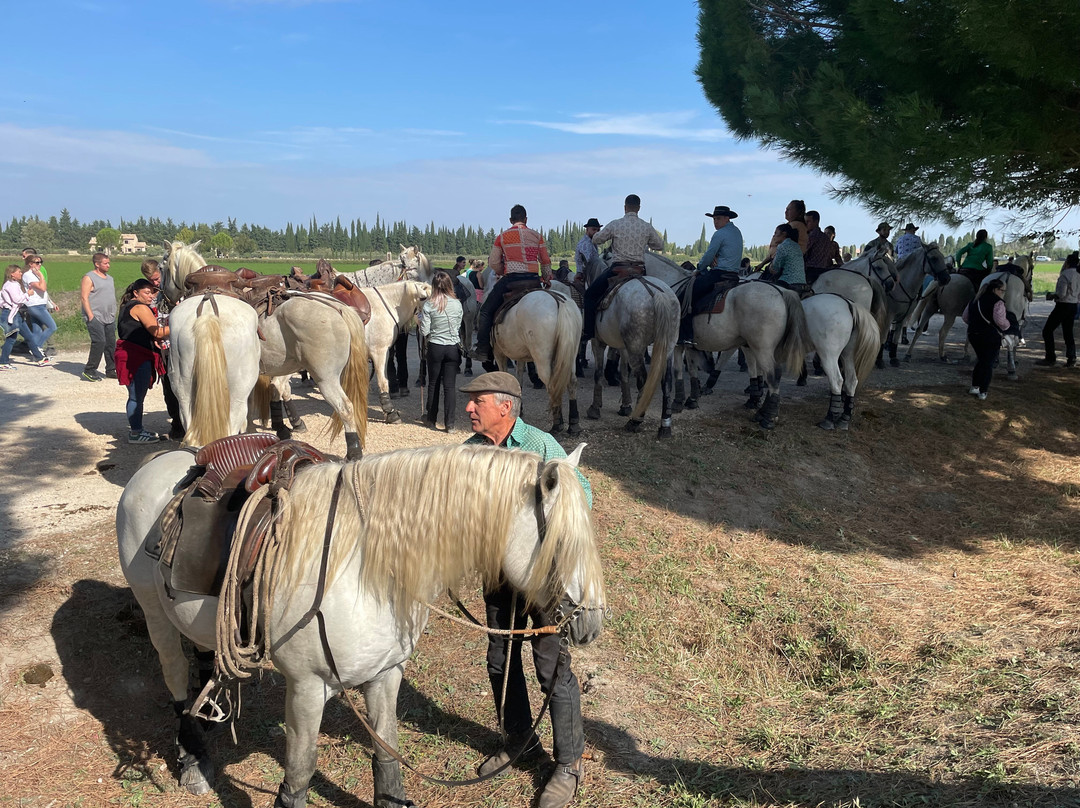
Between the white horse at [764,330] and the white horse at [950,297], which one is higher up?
the white horse at [950,297]

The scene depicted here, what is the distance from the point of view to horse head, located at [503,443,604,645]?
7.49ft

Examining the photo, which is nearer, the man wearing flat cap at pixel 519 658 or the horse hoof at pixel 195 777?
the man wearing flat cap at pixel 519 658

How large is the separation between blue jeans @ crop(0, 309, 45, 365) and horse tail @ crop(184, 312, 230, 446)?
29.0 feet

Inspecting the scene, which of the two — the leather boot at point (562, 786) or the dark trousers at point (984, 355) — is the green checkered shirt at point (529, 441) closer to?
the leather boot at point (562, 786)

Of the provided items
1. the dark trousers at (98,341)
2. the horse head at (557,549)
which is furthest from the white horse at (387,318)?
the horse head at (557,549)

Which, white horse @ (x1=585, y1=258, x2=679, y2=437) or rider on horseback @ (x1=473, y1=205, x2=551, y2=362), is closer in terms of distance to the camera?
white horse @ (x1=585, y1=258, x2=679, y2=437)

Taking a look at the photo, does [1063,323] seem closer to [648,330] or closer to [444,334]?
[648,330]

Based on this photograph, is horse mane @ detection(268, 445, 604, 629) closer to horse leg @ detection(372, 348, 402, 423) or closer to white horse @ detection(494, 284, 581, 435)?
white horse @ detection(494, 284, 581, 435)

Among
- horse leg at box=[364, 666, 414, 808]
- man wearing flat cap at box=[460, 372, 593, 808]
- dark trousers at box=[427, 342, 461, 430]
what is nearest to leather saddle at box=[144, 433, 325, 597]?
horse leg at box=[364, 666, 414, 808]

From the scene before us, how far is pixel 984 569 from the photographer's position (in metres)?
5.76

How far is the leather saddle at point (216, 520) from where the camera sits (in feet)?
8.40

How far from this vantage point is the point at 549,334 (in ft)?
25.6

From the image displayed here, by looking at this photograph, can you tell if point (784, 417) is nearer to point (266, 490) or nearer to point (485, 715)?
point (485, 715)

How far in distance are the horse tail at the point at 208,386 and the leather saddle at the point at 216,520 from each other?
2.64 metres
